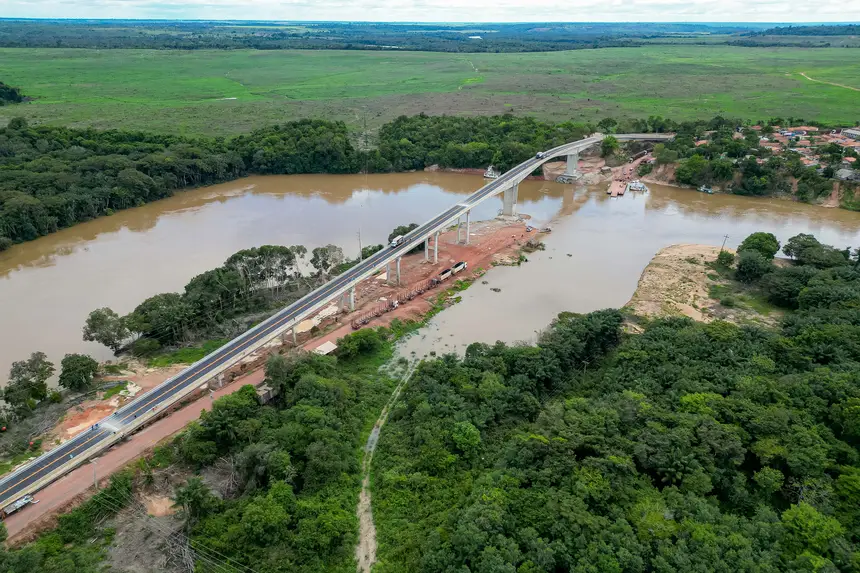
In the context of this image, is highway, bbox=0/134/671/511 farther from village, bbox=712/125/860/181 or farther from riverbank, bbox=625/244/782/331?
village, bbox=712/125/860/181

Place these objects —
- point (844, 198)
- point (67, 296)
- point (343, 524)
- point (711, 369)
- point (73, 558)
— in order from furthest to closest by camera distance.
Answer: point (844, 198) < point (67, 296) < point (711, 369) < point (343, 524) < point (73, 558)

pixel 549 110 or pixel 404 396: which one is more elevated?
pixel 549 110

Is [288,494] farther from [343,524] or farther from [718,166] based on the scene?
[718,166]

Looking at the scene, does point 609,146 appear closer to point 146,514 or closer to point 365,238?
point 365,238

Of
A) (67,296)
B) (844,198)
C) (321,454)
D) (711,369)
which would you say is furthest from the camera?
(844,198)

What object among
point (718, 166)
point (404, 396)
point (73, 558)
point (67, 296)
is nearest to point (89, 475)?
point (73, 558)

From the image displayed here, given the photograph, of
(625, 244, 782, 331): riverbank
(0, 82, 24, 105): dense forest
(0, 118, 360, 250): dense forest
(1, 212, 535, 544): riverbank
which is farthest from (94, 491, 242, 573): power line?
(0, 82, 24, 105): dense forest

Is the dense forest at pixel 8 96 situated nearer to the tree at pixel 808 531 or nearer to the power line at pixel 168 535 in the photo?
the power line at pixel 168 535
